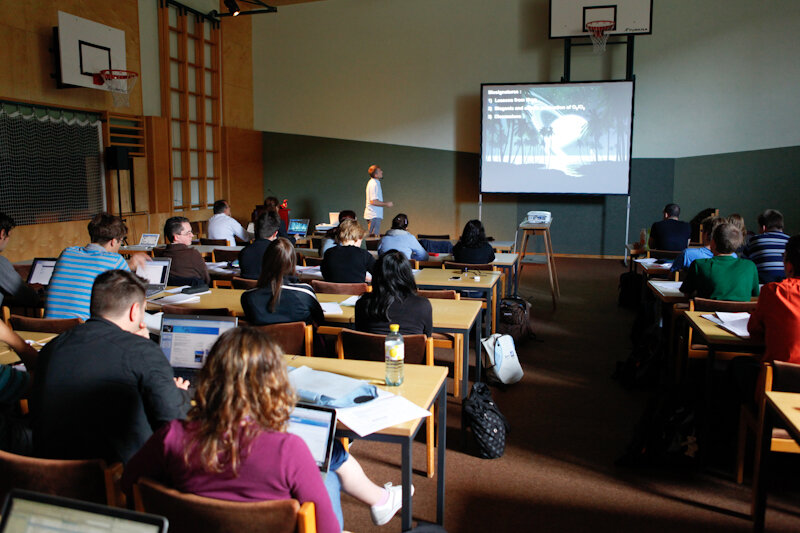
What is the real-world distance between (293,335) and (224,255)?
10.9 ft

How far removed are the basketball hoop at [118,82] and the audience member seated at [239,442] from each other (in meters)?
8.04

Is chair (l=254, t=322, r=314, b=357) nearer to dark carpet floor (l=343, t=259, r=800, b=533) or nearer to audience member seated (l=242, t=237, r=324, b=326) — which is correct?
audience member seated (l=242, t=237, r=324, b=326)

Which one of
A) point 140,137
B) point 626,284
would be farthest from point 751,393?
point 140,137

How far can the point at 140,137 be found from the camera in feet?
30.7

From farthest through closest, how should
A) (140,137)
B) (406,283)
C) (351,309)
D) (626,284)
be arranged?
1. (140,137)
2. (626,284)
3. (351,309)
4. (406,283)

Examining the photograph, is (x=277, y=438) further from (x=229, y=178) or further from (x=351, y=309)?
(x=229, y=178)

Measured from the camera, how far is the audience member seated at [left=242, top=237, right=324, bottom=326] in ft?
11.1

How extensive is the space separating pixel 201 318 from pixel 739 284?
3.36 m

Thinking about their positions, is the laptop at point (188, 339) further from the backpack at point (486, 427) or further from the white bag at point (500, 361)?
the white bag at point (500, 361)

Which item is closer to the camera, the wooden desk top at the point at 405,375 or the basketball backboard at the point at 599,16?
the wooden desk top at the point at 405,375

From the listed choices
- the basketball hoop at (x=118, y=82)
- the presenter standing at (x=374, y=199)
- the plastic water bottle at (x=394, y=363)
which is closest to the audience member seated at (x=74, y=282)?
the plastic water bottle at (x=394, y=363)

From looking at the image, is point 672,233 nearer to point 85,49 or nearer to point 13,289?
point 13,289

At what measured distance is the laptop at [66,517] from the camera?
1.16m

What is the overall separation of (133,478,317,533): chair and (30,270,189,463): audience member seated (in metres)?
0.53
